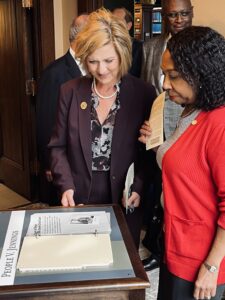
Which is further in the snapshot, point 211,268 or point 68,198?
point 68,198

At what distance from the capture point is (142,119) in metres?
1.53

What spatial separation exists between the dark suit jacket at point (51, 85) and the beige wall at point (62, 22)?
108 centimetres

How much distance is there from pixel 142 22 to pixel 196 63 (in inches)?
225

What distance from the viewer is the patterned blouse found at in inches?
59.2

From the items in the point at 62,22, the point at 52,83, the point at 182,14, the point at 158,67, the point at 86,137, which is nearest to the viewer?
the point at 86,137

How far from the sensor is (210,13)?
7.03ft

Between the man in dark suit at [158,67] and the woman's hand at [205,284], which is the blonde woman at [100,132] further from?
the woman's hand at [205,284]

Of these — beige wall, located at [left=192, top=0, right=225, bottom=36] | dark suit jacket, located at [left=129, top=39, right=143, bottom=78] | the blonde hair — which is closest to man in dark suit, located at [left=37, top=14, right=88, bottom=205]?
dark suit jacket, located at [left=129, top=39, right=143, bottom=78]

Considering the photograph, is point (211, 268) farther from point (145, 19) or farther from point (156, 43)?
point (145, 19)

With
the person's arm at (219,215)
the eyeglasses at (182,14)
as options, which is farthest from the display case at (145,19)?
the person's arm at (219,215)

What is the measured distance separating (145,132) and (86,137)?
0.23 meters

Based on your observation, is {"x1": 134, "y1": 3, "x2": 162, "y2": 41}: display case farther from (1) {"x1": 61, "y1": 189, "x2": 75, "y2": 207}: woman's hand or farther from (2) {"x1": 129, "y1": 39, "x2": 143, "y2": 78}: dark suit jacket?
(1) {"x1": 61, "y1": 189, "x2": 75, "y2": 207}: woman's hand

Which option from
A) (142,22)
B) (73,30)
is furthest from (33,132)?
(142,22)

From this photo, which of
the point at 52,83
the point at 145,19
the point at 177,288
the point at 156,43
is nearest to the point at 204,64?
the point at 177,288
